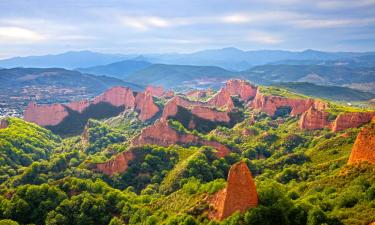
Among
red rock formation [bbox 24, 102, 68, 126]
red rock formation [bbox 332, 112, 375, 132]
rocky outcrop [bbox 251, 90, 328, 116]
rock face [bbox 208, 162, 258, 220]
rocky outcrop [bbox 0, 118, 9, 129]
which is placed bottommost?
red rock formation [bbox 24, 102, 68, 126]

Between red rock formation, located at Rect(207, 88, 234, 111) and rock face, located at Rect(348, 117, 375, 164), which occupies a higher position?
rock face, located at Rect(348, 117, 375, 164)

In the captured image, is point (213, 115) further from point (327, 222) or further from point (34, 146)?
point (327, 222)

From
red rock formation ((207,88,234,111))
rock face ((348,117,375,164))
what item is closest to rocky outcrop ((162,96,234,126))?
red rock formation ((207,88,234,111))

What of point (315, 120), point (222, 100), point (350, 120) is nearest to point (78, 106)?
point (222, 100)

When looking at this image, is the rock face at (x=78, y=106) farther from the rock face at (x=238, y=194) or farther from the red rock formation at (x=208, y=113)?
the rock face at (x=238, y=194)

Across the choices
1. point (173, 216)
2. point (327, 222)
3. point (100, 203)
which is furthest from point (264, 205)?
point (100, 203)

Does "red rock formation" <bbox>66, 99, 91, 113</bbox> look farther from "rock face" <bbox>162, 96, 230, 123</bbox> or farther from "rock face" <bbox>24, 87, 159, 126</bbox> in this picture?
"rock face" <bbox>162, 96, 230, 123</bbox>

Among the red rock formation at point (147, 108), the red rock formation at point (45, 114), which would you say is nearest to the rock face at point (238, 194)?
the red rock formation at point (147, 108)
